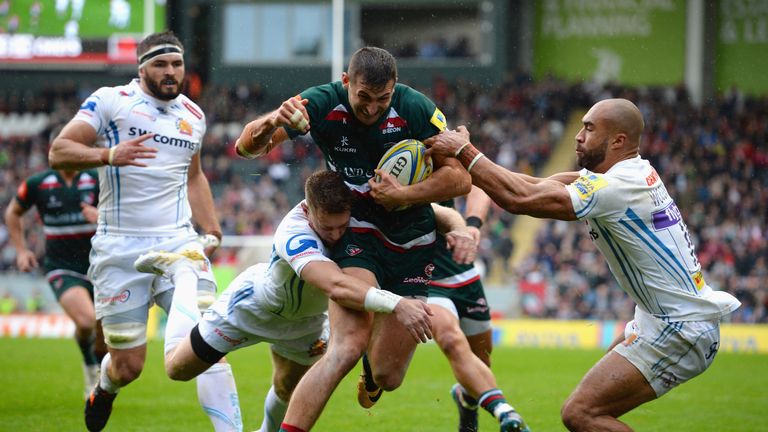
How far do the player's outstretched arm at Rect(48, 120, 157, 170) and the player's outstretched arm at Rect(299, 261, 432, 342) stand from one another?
180 cm

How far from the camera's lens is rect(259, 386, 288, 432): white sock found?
723 centimetres

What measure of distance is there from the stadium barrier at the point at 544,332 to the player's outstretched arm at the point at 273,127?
14.5 meters

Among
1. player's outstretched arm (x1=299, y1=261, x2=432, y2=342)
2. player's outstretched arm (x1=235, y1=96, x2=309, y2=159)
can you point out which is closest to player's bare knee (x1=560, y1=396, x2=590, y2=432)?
player's outstretched arm (x1=299, y1=261, x2=432, y2=342)

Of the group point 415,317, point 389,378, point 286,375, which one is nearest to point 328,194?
point 415,317

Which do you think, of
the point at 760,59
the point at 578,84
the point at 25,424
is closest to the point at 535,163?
the point at 578,84

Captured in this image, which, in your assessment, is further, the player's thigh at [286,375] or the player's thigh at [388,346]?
the player's thigh at [286,375]

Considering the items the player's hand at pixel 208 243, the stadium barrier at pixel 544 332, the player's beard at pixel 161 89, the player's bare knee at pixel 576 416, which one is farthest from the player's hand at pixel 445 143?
the stadium barrier at pixel 544 332

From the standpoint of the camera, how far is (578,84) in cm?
3506

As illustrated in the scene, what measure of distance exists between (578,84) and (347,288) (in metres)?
30.2

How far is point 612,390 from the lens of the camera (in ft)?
20.1

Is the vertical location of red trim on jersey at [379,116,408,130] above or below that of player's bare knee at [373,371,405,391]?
above

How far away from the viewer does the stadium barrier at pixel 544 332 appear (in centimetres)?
1964

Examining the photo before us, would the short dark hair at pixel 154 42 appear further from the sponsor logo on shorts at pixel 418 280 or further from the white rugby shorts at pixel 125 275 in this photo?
the sponsor logo on shorts at pixel 418 280

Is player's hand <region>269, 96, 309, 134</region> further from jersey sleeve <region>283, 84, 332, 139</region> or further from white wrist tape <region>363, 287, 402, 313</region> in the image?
white wrist tape <region>363, 287, 402, 313</region>
